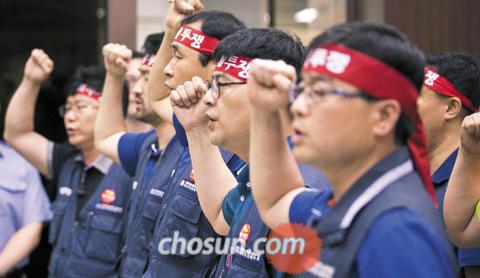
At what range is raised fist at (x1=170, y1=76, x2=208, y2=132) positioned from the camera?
273 centimetres

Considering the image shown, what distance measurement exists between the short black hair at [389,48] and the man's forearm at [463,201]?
1.16m

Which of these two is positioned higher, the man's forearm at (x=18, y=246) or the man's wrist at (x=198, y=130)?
the man's wrist at (x=198, y=130)

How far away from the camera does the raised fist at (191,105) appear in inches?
108

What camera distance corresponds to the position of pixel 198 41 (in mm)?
3447

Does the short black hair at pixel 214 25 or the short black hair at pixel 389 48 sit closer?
the short black hair at pixel 389 48

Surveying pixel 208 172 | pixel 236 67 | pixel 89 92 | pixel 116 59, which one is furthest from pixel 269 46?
pixel 89 92

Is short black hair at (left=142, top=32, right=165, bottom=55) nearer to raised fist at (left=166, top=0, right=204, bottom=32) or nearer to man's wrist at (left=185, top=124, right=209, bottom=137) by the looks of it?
raised fist at (left=166, top=0, right=204, bottom=32)

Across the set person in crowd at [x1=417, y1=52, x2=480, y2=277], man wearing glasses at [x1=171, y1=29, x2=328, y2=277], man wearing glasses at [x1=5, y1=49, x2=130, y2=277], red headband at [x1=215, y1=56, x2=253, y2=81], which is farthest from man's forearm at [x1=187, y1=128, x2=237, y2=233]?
man wearing glasses at [x1=5, y1=49, x2=130, y2=277]

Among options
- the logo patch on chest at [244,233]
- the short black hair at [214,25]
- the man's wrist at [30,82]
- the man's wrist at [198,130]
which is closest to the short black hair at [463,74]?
the short black hair at [214,25]

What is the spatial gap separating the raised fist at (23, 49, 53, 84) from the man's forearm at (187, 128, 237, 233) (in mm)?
2361

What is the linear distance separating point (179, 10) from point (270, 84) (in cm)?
155

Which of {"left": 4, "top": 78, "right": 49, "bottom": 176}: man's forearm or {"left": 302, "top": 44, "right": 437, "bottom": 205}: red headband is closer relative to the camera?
{"left": 302, "top": 44, "right": 437, "bottom": 205}: red headband

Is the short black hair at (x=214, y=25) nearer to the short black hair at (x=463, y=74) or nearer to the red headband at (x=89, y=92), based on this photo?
the short black hair at (x=463, y=74)

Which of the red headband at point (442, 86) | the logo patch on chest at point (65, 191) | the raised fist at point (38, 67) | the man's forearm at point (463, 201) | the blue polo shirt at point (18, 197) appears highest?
the red headband at point (442, 86)
